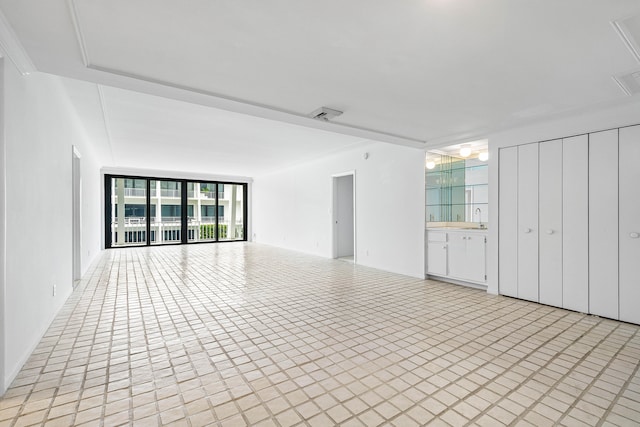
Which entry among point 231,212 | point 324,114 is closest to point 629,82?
point 324,114

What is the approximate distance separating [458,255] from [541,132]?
6.88ft

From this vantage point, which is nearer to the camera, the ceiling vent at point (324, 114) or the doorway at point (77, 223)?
the ceiling vent at point (324, 114)

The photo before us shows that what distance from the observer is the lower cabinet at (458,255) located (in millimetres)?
4668

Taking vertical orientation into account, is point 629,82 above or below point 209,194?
above

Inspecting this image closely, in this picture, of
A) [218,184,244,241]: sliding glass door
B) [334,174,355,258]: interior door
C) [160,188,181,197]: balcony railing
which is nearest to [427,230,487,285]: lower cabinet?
[334,174,355,258]: interior door

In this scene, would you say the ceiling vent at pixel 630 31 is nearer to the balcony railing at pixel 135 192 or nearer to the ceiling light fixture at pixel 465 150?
the ceiling light fixture at pixel 465 150

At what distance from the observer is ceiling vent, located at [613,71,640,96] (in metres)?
2.62

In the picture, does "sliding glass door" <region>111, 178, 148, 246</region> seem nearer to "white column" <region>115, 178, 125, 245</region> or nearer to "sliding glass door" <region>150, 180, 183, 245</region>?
"white column" <region>115, 178, 125, 245</region>

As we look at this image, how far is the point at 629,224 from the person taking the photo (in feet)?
10.8

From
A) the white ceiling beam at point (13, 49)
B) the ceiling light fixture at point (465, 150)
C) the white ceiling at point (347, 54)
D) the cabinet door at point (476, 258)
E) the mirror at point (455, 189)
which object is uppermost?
the white ceiling at point (347, 54)

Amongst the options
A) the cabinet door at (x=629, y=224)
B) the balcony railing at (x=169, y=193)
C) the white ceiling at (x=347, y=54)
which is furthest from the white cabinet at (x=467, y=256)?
the balcony railing at (x=169, y=193)

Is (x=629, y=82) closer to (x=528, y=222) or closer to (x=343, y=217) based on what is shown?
(x=528, y=222)

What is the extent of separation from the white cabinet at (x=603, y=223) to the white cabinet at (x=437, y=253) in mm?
1884

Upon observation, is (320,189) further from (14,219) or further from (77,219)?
(14,219)
